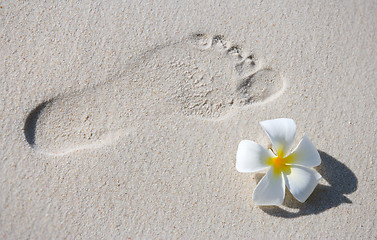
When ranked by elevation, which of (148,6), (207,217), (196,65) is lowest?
(207,217)

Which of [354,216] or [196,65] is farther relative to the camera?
[196,65]

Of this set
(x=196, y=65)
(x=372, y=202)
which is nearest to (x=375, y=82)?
(x=372, y=202)

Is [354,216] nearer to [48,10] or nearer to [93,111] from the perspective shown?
[93,111]

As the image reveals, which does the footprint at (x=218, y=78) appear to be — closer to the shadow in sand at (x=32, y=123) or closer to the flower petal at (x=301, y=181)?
the flower petal at (x=301, y=181)

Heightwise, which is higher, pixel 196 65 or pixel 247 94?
pixel 196 65

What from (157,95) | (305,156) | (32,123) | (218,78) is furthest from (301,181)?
(32,123)
